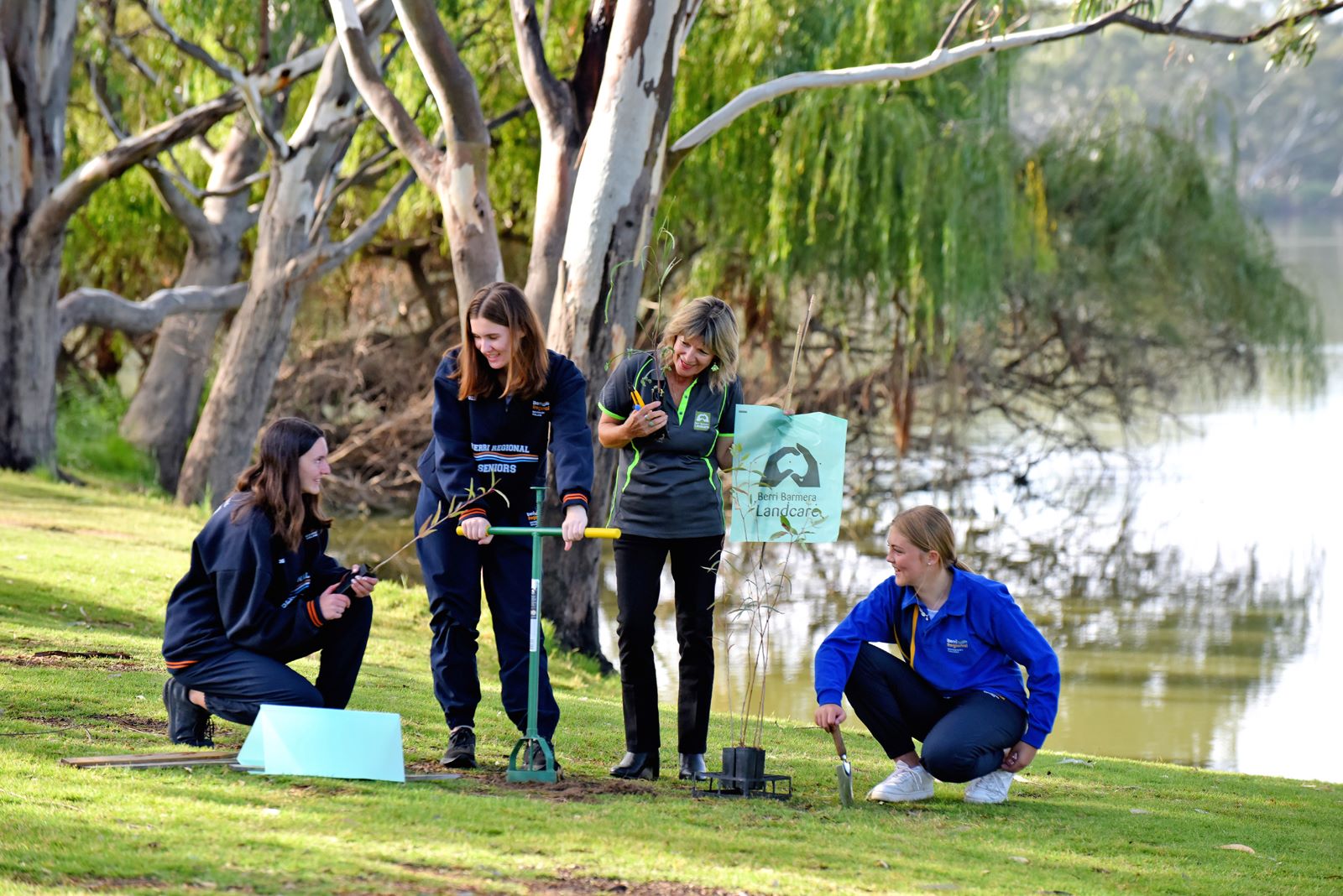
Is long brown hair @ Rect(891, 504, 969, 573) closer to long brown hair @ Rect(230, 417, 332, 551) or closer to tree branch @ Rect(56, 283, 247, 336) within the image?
long brown hair @ Rect(230, 417, 332, 551)

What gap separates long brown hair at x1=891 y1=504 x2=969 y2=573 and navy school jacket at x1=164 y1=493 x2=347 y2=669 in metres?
1.94

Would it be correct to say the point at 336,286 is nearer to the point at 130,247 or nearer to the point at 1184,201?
the point at 130,247

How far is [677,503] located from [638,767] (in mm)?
910

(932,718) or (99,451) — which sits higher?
(99,451)

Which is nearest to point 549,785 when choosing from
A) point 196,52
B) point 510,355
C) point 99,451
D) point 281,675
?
point 281,675

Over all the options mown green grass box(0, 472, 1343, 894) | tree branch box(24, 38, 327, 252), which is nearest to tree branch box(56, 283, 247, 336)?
tree branch box(24, 38, 327, 252)

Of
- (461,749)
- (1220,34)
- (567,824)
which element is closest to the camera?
(567,824)

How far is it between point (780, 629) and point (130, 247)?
10806 millimetres

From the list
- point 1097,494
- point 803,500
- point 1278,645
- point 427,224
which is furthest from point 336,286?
point 803,500

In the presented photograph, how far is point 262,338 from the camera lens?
539 inches

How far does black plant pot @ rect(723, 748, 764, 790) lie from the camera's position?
4.91 m

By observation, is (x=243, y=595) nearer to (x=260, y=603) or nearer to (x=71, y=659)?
(x=260, y=603)

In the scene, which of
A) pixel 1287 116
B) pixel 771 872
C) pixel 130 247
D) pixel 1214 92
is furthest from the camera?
pixel 1287 116

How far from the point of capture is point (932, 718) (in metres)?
5.19
